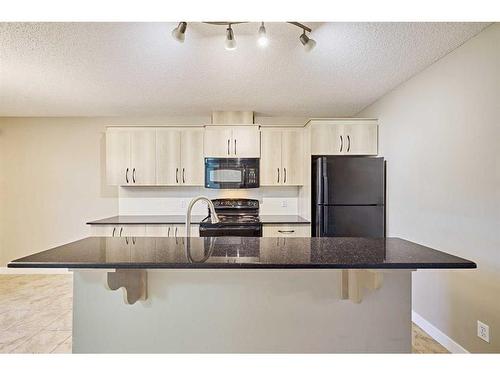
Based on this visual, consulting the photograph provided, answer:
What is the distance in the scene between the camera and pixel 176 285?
1.57 m

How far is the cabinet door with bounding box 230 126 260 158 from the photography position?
3885 mm

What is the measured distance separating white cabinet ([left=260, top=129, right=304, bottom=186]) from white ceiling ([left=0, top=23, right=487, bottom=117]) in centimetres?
35

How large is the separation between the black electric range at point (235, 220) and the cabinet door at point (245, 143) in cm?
68

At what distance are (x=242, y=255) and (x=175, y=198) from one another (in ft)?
10.4

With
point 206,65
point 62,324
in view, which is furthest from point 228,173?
point 62,324

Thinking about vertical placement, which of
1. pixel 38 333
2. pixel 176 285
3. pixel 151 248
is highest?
pixel 151 248

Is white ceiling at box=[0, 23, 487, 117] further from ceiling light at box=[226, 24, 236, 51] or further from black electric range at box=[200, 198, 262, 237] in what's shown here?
black electric range at box=[200, 198, 262, 237]

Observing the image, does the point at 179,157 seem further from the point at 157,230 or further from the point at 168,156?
the point at 157,230

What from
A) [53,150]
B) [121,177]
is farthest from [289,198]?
[53,150]

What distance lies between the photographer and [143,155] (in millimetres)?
3918

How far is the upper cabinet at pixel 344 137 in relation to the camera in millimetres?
3684

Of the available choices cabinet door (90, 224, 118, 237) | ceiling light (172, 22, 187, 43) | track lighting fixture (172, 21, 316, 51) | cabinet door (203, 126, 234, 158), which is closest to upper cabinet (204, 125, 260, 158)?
cabinet door (203, 126, 234, 158)
